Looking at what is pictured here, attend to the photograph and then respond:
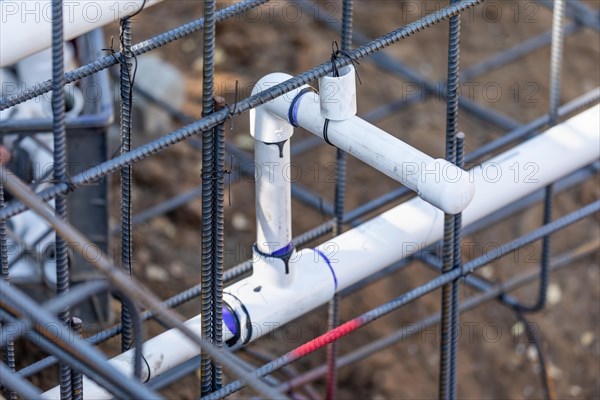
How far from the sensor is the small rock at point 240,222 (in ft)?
15.2

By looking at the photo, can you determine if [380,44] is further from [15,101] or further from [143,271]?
[143,271]

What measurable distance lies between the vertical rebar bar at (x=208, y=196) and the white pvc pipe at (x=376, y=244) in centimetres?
9

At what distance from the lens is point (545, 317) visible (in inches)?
→ 173

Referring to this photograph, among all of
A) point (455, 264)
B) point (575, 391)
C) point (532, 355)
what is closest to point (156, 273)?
point (532, 355)

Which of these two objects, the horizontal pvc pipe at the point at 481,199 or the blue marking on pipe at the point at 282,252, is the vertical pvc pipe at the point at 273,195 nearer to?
the blue marking on pipe at the point at 282,252

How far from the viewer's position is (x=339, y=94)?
7.16 feet

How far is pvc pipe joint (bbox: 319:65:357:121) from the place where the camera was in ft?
7.15

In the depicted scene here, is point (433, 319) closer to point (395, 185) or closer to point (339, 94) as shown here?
point (395, 185)

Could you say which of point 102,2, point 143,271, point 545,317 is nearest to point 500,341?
point 545,317

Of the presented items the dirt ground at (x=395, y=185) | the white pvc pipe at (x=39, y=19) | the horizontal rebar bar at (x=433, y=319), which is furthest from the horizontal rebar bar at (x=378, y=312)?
the dirt ground at (x=395, y=185)

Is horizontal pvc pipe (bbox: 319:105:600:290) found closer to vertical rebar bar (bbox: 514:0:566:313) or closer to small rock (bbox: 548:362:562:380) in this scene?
vertical rebar bar (bbox: 514:0:566:313)

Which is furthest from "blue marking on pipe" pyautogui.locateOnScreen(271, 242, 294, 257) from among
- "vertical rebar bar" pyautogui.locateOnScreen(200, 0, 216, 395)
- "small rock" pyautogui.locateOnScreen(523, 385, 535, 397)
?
"small rock" pyautogui.locateOnScreen(523, 385, 535, 397)

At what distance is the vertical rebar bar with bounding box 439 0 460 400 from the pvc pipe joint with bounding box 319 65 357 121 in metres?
0.27

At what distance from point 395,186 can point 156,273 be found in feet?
3.37
